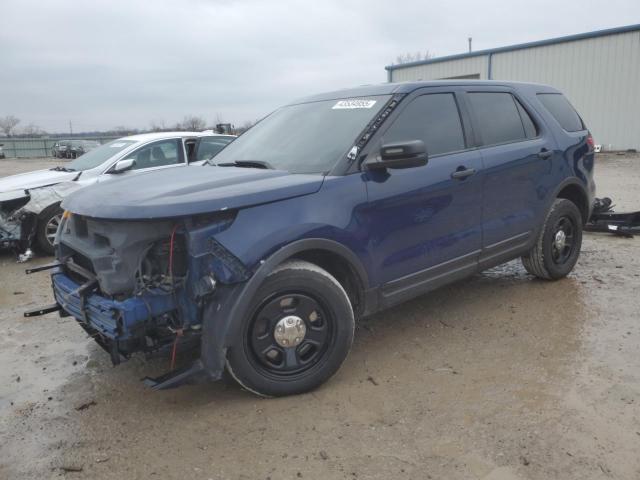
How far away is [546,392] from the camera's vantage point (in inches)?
127

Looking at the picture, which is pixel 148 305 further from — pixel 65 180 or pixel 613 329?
pixel 65 180

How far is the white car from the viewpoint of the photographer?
7.07 m

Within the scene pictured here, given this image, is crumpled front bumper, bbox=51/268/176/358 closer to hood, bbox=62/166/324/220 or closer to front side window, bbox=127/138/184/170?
hood, bbox=62/166/324/220

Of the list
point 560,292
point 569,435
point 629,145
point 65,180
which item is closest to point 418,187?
point 569,435

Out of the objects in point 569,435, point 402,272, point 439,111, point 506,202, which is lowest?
point 569,435

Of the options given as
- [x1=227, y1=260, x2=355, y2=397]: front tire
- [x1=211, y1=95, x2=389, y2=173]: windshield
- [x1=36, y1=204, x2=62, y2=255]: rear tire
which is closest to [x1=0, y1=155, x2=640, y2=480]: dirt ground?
[x1=227, y1=260, x2=355, y2=397]: front tire

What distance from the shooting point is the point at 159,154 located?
8.20 metres

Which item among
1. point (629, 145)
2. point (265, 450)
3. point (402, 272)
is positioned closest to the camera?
point (265, 450)

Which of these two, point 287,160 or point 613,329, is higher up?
point 287,160

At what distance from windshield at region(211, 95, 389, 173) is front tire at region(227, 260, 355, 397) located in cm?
78

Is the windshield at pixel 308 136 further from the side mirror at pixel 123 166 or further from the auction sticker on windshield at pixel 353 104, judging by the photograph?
the side mirror at pixel 123 166

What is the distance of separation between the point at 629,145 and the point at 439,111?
19457mm

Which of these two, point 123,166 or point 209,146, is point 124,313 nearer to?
point 123,166

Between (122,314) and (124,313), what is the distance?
0.04 ft
